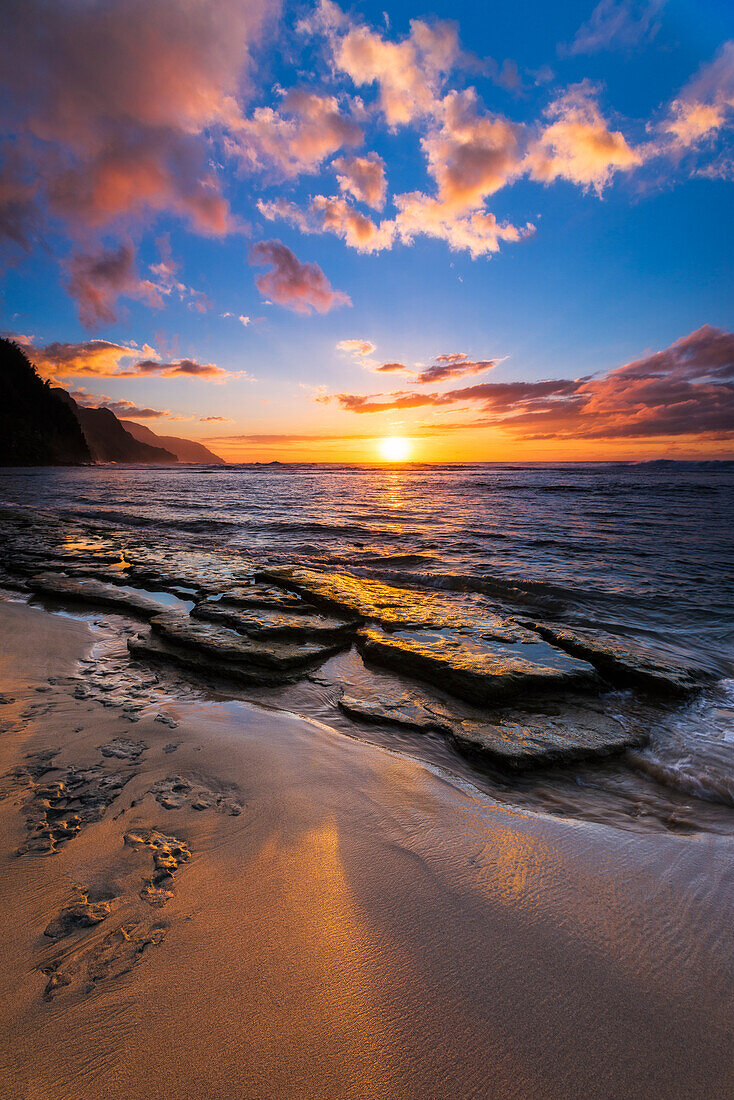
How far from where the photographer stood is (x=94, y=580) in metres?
6.24

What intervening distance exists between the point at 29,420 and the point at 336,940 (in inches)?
3281

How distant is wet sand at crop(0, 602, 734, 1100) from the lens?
1.12 m

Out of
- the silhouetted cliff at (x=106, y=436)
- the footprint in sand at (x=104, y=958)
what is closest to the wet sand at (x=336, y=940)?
the footprint in sand at (x=104, y=958)

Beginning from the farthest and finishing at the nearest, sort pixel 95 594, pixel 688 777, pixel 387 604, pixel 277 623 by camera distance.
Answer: pixel 387 604
pixel 95 594
pixel 277 623
pixel 688 777

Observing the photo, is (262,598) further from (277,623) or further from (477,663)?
(477,663)

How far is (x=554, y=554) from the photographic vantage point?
32.3 ft

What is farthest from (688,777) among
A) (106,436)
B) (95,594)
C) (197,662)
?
(106,436)

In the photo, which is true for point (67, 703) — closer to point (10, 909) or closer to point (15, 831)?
point (15, 831)

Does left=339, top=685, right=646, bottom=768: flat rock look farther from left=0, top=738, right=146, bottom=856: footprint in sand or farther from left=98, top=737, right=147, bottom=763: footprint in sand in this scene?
left=0, top=738, right=146, bottom=856: footprint in sand

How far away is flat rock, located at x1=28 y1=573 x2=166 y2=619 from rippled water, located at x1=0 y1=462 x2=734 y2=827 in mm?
3176

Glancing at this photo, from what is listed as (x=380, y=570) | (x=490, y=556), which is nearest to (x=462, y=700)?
(x=380, y=570)

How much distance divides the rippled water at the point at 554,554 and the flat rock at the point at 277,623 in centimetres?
247

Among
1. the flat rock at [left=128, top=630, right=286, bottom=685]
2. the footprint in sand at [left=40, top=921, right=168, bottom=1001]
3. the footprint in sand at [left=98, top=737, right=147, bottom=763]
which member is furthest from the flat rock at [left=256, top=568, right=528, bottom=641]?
the footprint in sand at [left=40, top=921, right=168, bottom=1001]

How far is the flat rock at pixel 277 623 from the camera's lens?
446 cm
